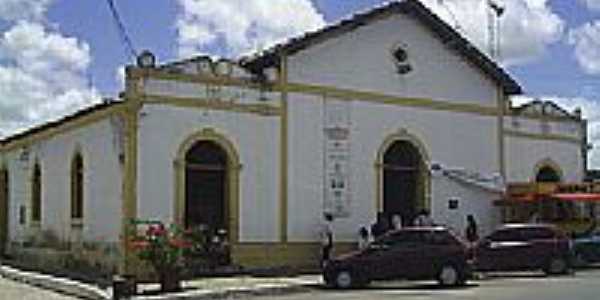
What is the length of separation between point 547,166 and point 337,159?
1037cm

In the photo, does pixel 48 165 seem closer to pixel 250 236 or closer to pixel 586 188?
pixel 250 236

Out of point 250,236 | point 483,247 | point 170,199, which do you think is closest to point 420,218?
point 483,247

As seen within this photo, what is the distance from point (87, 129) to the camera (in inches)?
1120

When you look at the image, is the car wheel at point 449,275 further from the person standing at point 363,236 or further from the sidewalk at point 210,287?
the person standing at point 363,236

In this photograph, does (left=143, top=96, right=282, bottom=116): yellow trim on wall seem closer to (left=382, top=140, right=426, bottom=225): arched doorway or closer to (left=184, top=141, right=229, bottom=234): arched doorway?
(left=184, top=141, right=229, bottom=234): arched doorway

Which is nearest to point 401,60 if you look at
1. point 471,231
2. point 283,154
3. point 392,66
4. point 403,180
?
point 392,66

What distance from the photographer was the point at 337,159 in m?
29.3

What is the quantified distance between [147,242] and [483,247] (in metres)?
9.96

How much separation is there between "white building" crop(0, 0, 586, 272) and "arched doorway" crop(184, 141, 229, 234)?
0.04 meters

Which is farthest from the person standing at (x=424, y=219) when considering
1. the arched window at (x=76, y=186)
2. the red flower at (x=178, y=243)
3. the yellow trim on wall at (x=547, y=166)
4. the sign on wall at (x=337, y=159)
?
the arched window at (x=76, y=186)

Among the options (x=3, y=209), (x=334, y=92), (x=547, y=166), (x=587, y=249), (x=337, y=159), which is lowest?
(x=587, y=249)

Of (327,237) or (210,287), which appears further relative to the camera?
(327,237)

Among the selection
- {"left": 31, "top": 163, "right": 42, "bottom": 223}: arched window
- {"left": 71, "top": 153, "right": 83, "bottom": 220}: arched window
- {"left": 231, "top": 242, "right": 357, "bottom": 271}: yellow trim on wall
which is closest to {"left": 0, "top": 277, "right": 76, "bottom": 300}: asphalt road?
{"left": 71, "top": 153, "right": 83, "bottom": 220}: arched window

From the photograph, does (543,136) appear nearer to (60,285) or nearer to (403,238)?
(403,238)
